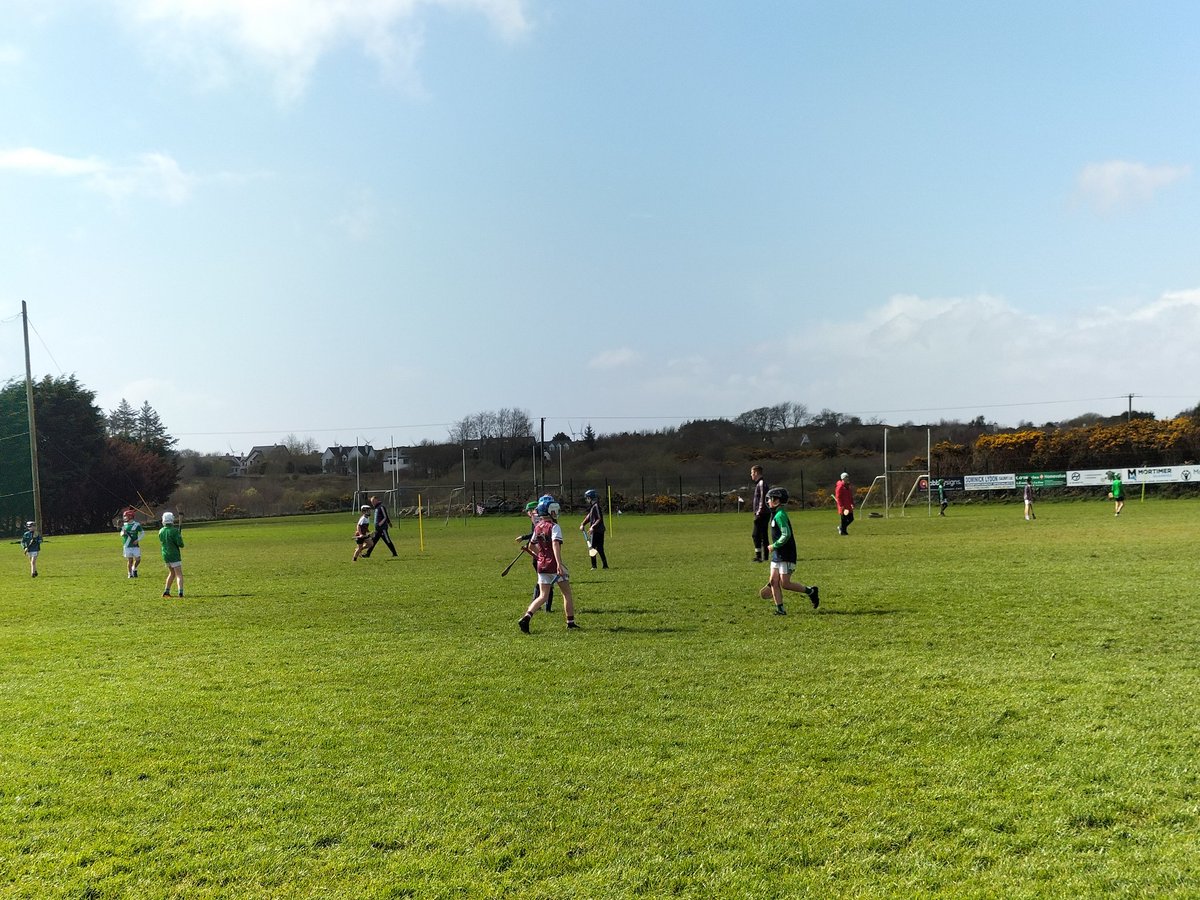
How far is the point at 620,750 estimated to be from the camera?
23.4 ft

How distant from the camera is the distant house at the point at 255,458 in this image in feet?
445

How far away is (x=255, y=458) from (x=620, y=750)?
163099 mm

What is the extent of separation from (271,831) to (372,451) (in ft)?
428

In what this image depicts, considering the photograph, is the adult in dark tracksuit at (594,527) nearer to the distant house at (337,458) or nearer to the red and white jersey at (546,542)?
the red and white jersey at (546,542)

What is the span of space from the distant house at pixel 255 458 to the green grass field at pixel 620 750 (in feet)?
416

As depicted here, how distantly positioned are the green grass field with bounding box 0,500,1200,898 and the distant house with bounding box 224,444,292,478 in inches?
4994

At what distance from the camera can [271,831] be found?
572 centimetres

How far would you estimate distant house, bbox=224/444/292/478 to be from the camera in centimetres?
13550

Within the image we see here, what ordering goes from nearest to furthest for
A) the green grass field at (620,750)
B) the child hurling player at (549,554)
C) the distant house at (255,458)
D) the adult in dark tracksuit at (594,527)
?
the green grass field at (620,750), the child hurling player at (549,554), the adult in dark tracksuit at (594,527), the distant house at (255,458)

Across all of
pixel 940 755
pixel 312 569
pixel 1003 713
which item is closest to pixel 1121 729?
pixel 1003 713

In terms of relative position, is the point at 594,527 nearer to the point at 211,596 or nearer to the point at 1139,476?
the point at 211,596

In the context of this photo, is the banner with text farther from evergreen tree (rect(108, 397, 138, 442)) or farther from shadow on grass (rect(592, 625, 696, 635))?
evergreen tree (rect(108, 397, 138, 442))

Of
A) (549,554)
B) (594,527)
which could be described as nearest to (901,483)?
(594,527)

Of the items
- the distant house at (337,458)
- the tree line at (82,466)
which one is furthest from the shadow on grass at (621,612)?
the distant house at (337,458)
